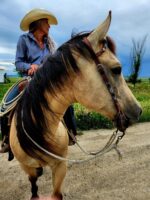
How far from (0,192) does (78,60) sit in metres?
3.07

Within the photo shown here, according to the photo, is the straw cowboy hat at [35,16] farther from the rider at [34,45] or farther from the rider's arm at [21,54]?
the rider's arm at [21,54]

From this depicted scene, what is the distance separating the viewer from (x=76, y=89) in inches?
129

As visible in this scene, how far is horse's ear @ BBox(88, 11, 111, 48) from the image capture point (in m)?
2.99

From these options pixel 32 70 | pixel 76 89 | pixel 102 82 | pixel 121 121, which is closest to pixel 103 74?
pixel 102 82

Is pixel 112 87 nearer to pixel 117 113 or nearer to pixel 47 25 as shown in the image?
pixel 117 113

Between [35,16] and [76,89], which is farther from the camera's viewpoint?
[35,16]

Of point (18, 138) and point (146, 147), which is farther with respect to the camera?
point (146, 147)

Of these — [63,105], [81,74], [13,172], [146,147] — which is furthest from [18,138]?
[146,147]

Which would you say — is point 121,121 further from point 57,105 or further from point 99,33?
point 99,33

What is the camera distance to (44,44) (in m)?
4.61

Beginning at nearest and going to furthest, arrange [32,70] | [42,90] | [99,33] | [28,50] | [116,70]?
1. [99,33]
2. [116,70]
3. [42,90]
4. [32,70]
5. [28,50]

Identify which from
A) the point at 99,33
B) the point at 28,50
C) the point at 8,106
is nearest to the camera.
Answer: the point at 99,33

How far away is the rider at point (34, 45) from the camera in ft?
14.7

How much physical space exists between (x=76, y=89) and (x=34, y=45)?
4.84 ft
